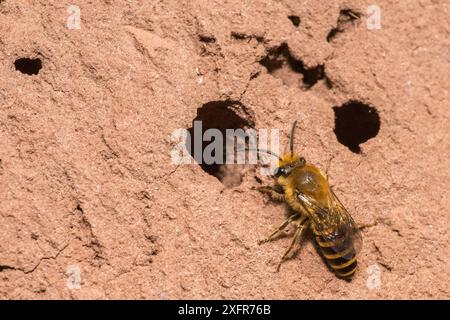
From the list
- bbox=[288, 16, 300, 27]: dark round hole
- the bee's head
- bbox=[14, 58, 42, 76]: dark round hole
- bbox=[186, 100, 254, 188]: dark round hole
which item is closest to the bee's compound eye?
the bee's head

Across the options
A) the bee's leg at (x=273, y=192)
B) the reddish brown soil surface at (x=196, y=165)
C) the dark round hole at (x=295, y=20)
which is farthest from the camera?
the dark round hole at (x=295, y=20)

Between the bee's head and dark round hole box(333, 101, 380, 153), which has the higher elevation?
dark round hole box(333, 101, 380, 153)

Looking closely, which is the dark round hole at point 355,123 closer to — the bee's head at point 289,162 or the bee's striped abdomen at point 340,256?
the bee's head at point 289,162

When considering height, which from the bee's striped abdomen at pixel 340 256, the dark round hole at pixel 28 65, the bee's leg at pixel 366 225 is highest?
the dark round hole at pixel 28 65

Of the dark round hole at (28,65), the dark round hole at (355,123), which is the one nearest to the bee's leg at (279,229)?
the dark round hole at (355,123)

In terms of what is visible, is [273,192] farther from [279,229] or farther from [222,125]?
[222,125]

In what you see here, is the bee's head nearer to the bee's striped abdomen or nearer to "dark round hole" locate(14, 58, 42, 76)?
the bee's striped abdomen

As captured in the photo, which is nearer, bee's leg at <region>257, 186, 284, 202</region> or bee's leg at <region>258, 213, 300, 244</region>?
bee's leg at <region>258, 213, 300, 244</region>
